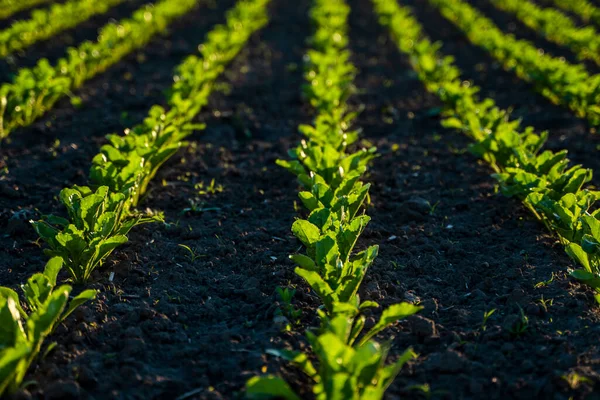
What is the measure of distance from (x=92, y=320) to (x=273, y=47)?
9.05m

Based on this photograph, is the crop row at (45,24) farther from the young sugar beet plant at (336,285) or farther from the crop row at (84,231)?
the young sugar beet plant at (336,285)

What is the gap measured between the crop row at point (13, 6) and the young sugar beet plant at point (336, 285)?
1113 cm

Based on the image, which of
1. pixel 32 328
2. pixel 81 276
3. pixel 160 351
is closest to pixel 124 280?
pixel 81 276

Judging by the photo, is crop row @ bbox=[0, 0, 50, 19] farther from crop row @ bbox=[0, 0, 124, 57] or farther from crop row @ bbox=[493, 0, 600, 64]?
crop row @ bbox=[493, 0, 600, 64]

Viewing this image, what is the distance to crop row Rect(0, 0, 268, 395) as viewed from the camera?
2.96 m

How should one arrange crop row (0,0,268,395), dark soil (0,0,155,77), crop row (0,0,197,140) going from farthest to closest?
1. dark soil (0,0,155,77)
2. crop row (0,0,197,140)
3. crop row (0,0,268,395)

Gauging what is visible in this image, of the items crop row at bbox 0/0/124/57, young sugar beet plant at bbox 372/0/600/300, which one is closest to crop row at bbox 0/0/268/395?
young sugar beet plant at bbox 372/0/600/300

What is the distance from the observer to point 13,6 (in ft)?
49.5

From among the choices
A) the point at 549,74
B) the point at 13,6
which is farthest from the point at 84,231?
the point at 13,6

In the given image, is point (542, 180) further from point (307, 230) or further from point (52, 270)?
point (52, 270)

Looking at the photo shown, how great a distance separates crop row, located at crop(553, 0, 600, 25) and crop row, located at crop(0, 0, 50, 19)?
1347 centimetres

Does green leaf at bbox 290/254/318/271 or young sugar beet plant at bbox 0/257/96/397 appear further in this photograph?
green leaf at bbox 290/254/318/271

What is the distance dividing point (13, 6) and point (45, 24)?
3.49 metres

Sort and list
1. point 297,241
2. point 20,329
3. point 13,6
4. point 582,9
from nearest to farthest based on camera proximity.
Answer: point 20,329 → point 297,241 → point 13,6 → point 582,9
